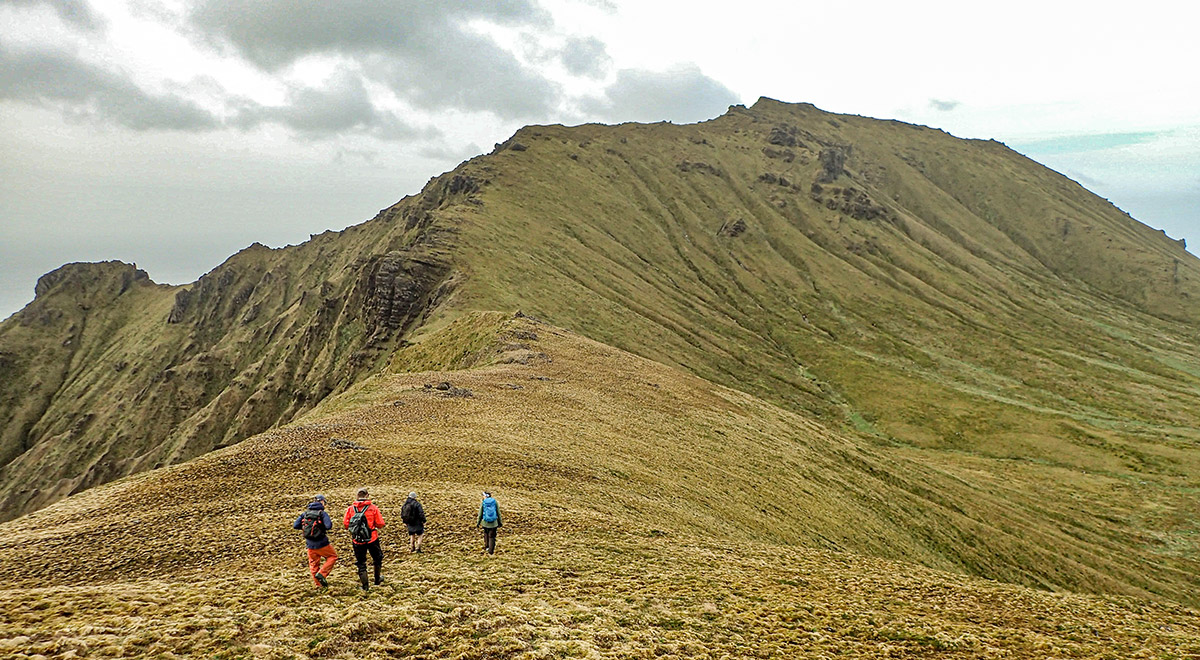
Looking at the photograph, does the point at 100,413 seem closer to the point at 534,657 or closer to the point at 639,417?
the point at 639,417

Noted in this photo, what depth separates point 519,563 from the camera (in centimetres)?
2238

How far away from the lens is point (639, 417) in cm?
5347

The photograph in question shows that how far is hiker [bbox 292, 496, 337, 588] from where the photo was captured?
682 inches

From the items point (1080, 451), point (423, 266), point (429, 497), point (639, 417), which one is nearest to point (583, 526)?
point (429, 497)

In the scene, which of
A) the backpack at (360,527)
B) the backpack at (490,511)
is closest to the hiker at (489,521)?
the backpack at (490,511)

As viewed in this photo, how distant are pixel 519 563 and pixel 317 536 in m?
7.87

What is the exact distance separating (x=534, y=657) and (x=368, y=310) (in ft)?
390

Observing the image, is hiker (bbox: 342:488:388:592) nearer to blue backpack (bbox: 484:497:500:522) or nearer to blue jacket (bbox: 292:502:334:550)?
blue jacket (bbox: 292:502:334:550)

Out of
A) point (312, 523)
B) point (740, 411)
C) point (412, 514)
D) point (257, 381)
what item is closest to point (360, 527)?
point (312, 523)

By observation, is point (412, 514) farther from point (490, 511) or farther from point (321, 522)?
point (321, 522)

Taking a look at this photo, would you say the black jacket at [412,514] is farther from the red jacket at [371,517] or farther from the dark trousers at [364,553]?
the red jacket at [371,517]

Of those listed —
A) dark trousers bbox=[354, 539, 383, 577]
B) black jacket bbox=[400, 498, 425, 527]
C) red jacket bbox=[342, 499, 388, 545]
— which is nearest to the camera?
red jacket bbox=[342, 499, 388, 545]

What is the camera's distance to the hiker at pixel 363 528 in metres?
17.5

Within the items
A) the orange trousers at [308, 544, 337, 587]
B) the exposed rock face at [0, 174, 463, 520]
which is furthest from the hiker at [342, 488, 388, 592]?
the exposed rock face at [0, 174, 463, 520]
